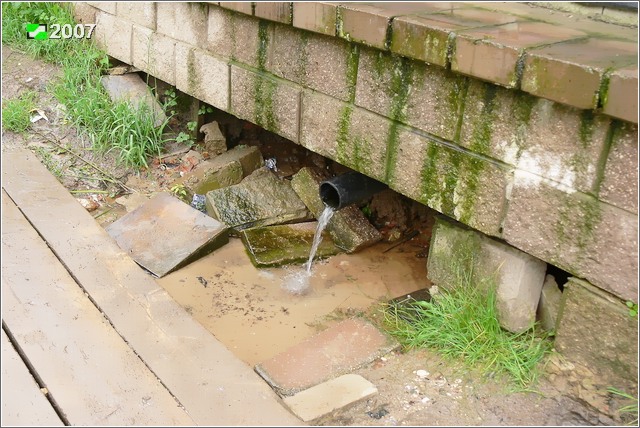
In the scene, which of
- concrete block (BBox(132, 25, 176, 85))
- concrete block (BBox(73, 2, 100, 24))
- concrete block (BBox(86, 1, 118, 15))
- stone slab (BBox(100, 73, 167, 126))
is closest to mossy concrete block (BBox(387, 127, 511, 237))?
concrete block (BBox(132, 25, 176, 85))

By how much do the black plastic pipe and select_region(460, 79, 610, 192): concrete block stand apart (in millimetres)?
959

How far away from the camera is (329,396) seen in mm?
3043

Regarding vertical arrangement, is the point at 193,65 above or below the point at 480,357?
above

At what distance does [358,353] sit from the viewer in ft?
11.2

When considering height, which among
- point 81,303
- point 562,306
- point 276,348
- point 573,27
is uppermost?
point 573,27

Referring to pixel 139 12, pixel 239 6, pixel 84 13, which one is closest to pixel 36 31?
pixel 84 13

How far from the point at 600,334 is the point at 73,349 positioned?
A: 92.3 inches

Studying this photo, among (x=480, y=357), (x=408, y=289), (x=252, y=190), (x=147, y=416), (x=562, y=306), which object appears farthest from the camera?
(x=252, y=190)

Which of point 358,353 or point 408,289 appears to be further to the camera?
point 408,289

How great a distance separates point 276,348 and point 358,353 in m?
0.52

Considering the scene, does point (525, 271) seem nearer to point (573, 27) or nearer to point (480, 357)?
point (480, 357)

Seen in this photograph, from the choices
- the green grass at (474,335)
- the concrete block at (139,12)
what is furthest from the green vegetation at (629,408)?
the concrete block at (139,12)

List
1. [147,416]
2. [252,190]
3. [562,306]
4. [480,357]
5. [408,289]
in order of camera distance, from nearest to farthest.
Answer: [147,416]
[562,306]
[480,357]
[408,289]
[252,190]

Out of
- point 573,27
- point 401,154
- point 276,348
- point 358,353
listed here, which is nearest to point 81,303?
point 276,348
